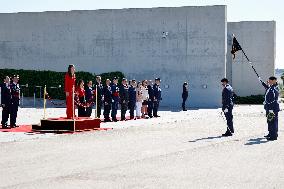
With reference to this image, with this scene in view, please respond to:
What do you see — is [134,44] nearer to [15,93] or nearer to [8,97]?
[15,93]

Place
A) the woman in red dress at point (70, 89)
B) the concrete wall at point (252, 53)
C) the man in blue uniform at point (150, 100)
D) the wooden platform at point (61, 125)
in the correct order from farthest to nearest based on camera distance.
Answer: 1. the concrete wall at point (252, 53)
2. the man in blue uniform at point (150, 100)
3. the woman in red dress at point (70, 89)
4. the wooden platform at point (61, 125)

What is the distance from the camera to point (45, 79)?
129ft

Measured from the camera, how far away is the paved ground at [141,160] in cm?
945

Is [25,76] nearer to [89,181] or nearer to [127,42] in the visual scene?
[127,42]

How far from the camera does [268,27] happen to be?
51281 millimetres

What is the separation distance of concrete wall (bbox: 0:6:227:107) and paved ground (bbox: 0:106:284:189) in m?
19.3

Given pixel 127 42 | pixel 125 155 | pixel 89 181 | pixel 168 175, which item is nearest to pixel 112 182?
pixel 89 181

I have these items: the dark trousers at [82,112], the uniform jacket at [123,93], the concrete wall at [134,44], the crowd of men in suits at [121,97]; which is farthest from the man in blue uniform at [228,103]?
the concrete wall at [134,44]

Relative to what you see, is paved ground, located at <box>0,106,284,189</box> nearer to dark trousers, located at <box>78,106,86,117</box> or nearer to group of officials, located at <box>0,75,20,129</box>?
group of officials, located at <box>0,75,20,129</box>

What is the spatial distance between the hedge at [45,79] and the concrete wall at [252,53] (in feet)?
53.6

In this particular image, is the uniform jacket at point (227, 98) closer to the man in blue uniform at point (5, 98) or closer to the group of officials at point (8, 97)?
the group of officials at point (8, 97)

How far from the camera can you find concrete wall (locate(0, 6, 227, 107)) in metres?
37.8

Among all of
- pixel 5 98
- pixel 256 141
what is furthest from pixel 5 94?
pixel 256 141

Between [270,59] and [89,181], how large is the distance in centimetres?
4411
